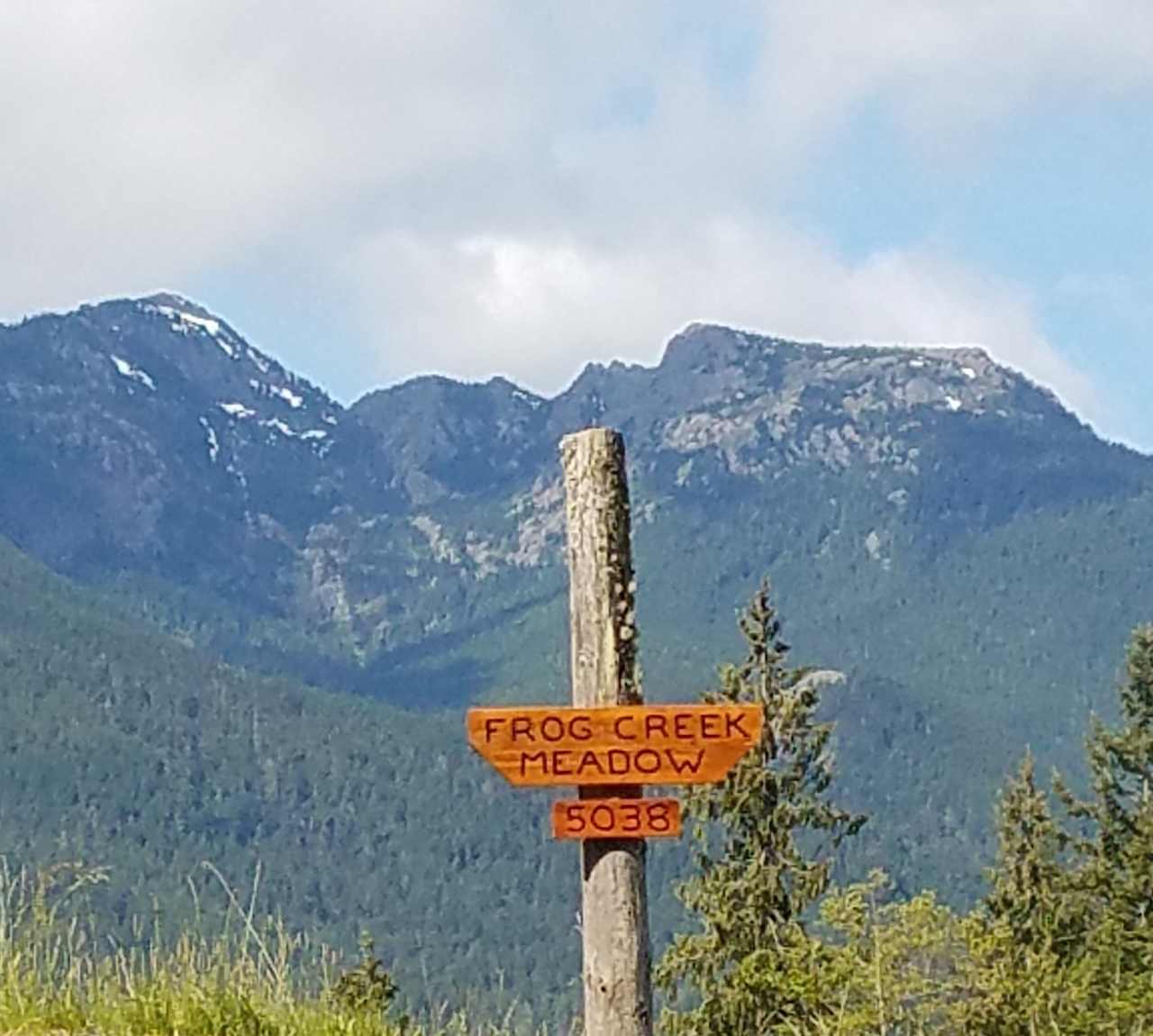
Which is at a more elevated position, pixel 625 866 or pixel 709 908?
pixel 709 908

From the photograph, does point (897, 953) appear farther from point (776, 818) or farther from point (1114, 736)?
point (1114, 736)

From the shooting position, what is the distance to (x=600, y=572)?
7.06m

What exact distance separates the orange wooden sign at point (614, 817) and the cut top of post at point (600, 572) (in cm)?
34

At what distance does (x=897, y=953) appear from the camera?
59.7 feet

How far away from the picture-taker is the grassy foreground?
7.20 metres

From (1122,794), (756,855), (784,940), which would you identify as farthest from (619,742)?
(1122,794)

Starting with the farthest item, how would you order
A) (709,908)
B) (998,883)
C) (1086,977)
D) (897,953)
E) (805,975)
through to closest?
(998,883) < (709,908) < (1086,977) < (805,975) < (897,953)

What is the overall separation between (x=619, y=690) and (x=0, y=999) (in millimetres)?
2328

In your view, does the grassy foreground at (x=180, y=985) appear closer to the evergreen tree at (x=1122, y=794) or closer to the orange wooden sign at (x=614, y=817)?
the orange wooden sign at (x=614, y=817)

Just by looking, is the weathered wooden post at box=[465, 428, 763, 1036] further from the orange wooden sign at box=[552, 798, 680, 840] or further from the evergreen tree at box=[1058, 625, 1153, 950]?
the evergreen tree at box=[1058, 625, 1153, 950]

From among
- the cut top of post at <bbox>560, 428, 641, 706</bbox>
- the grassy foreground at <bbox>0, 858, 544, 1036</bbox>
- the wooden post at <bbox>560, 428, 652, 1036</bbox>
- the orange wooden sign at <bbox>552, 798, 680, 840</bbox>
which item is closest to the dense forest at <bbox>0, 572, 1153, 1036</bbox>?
the grassy foreground at <bbox>0, 858, 544, 1036</bbox>

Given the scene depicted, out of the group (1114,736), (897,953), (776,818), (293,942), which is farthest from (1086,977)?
(293,942)

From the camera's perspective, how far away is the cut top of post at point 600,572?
23.0 ft

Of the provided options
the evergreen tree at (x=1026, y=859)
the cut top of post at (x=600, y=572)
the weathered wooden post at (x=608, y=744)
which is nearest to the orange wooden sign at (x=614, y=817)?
the weathered wooden post at (x=608, y=744)
